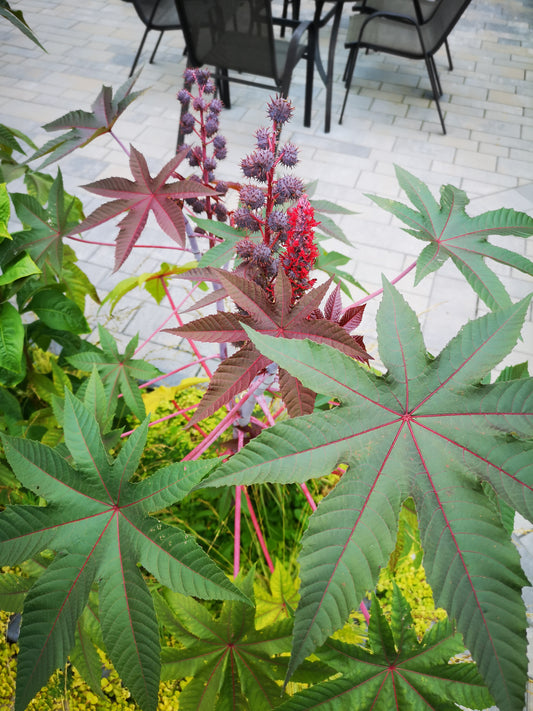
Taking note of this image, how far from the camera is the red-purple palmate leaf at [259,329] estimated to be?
2.44ft

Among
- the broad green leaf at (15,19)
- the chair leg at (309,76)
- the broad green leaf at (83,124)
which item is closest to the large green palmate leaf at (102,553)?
the broad green leaf at (15,19)

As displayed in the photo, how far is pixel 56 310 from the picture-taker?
1.42m

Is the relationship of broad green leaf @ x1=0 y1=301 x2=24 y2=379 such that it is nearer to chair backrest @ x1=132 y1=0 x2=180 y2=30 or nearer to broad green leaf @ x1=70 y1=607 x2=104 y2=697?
broad green leaf @ x1=70 y1=607 x2=104 y2=697

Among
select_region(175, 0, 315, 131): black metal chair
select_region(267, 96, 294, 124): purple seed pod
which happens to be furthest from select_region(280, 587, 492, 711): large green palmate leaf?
select_region(175, 0, 315, 131): black metal chair

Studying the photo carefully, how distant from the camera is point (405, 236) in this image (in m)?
3.09

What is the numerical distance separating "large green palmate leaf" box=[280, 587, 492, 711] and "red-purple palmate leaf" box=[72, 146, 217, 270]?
0.76m

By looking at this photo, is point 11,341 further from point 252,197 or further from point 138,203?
point 252,197

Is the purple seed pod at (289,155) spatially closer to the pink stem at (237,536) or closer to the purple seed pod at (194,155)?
the purple seed pod at (194,155)

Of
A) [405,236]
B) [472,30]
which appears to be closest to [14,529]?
[405,236]

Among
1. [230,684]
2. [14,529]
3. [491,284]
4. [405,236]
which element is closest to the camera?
[14,529]

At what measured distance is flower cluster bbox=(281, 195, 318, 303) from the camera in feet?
2.34

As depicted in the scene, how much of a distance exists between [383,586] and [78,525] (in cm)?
119

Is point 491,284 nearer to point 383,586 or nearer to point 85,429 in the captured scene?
point 85,429

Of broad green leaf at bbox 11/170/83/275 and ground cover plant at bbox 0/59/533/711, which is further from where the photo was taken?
broad green leaf at bbox 11/170/83/275
